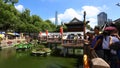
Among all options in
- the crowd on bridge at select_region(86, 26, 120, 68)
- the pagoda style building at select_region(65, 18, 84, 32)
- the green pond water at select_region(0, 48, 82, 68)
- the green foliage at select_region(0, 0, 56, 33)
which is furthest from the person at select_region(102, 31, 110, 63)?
the pagoda style building at select_region(65, 18, 84, 32)

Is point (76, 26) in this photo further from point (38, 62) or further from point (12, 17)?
point (38, 62)

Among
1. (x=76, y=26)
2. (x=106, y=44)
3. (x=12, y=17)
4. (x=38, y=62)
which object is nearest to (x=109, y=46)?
(x=106, y=44)

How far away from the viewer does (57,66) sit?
71.3ft

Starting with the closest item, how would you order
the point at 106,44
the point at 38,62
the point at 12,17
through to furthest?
the point at 106,44, the point at 38,62, the point at 12,17

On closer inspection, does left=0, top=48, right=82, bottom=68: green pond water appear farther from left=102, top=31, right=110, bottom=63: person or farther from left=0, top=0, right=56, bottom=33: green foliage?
left=0, top=0, right=56, bottom=33: green foliage

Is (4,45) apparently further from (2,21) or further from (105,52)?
(105,52)

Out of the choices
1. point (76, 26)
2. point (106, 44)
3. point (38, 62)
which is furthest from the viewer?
point (76, 26)

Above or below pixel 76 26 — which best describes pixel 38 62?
below

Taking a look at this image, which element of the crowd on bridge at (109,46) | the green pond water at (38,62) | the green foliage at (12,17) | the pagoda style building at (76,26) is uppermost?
the green foliage at (12,17)

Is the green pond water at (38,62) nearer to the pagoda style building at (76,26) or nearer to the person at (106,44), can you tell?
the person at (106,44)

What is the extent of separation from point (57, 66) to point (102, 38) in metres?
15.9

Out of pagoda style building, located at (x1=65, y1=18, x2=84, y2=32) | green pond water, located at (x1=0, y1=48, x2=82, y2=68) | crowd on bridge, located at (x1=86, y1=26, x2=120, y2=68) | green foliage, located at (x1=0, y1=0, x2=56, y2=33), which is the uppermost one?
green foliage, located at (x1=0, y1=0, x2=56, y2=33)

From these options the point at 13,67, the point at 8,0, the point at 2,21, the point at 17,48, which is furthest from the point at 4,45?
the point at 13,67

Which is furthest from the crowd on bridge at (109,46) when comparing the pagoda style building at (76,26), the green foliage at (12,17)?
the pagoda style building at (76,26)
